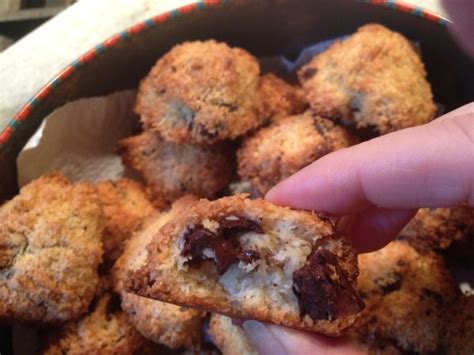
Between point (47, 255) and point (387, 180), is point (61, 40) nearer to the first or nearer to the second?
point (47, 255)

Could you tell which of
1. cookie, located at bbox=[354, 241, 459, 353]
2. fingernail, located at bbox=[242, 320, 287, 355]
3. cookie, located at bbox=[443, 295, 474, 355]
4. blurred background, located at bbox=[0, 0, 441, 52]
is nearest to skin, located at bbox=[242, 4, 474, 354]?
fingernail, located at bbox=[242, 320, 287, 355]

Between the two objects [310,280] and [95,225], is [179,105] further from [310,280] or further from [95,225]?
[310,280]

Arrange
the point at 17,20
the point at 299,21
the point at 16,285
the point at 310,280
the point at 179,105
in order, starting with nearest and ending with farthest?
the point at 310,280
the point at 16,285
the point at 179,105
the point at 299,21
the point at 17,20

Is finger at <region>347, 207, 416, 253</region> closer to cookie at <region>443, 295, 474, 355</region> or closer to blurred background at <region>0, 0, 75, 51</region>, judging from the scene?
cookie at <region>443, 295, 474, 355</region>

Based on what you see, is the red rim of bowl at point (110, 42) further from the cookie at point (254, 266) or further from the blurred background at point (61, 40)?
the cookie at point (254, 266)

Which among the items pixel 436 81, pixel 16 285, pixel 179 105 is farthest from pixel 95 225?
pixel 436 81

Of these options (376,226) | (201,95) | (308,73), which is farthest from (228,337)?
(308,73)
